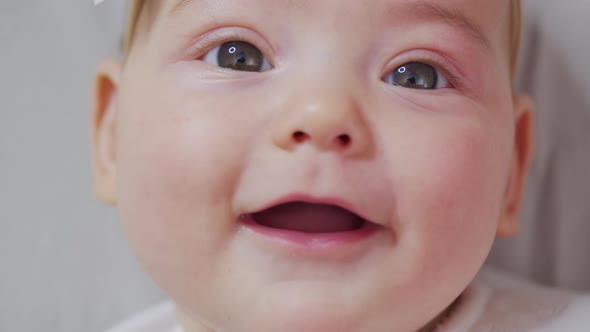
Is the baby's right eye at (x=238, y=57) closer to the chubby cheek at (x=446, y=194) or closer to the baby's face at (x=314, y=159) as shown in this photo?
the baby's face at (x=314, y=159)

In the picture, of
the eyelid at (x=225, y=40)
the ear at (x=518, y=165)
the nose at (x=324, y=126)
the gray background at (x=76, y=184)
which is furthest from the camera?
the gray background at (x=76, y=184)

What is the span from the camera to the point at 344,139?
2.58 ft

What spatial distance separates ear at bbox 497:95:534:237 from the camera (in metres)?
1.10

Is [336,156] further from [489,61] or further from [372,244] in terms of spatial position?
[489,61]

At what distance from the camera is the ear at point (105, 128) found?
3.57 feet

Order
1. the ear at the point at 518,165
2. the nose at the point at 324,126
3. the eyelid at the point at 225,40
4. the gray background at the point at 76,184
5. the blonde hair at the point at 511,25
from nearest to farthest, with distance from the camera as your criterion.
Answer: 1. the nose at the point at 324,126
2. the eyelid at the point at 225,40
3. the blonde hair at the point at 511,25
4. the ear at the point at 518,165
5. the gray background at the point at 76,184

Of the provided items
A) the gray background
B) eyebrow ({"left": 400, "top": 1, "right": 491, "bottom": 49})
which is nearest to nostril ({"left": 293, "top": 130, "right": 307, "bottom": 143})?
eyebrow ({"left": 400, "top": 1, "right": 491, "bottom": 49})

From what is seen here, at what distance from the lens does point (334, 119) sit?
2.52 feet

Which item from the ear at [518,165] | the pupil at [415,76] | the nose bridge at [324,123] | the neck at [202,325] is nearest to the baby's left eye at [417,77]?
the pupil at [415,76]

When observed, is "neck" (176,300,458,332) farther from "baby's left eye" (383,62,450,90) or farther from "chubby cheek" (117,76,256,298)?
"baby's left eye" (383,62,450,90)

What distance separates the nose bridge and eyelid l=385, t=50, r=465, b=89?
0.12 m

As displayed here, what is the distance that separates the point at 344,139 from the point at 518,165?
0.45 metres

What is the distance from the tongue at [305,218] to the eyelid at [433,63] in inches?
7.8

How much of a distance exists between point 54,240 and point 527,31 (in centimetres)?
99
